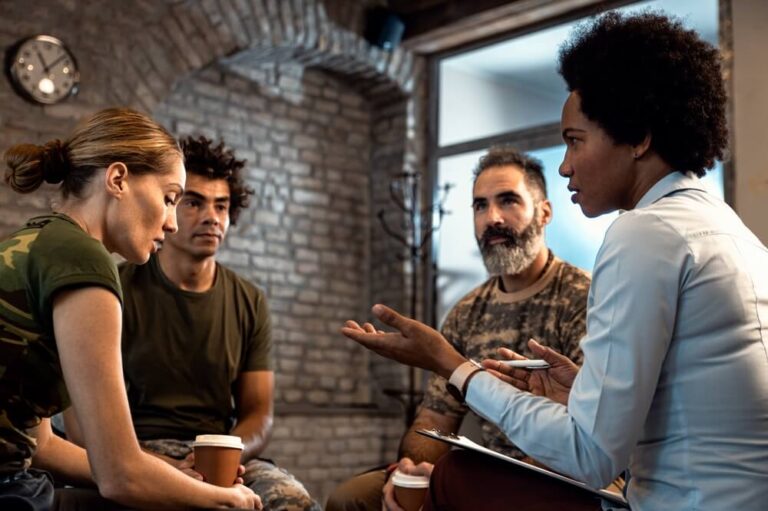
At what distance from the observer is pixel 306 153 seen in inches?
255

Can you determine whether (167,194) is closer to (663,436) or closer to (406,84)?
(663,436)

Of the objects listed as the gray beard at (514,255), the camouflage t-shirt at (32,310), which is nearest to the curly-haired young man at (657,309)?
the camouflage t-shirt at (32,310)

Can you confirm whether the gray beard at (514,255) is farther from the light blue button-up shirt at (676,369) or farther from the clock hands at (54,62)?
the clock hands at (54,62)

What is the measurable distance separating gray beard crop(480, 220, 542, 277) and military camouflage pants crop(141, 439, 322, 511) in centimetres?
92

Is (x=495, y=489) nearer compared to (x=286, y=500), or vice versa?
(x=495, y=489)

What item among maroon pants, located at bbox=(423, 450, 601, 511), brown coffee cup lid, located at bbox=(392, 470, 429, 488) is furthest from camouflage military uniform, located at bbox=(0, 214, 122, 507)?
brown coffee cup lid, located at bbox=(392, 470, 429, 488)

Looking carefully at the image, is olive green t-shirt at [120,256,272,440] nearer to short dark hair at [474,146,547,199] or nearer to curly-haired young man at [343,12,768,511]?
short dark hair at [474,146,547,199]

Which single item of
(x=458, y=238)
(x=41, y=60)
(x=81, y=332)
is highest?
(x=41, y=60)

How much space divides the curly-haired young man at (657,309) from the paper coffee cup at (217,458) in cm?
56

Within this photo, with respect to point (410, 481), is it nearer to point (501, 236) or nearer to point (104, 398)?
point (104, 398)

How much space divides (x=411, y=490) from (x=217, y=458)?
479 mm

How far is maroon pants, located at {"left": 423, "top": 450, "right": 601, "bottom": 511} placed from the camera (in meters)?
1.79

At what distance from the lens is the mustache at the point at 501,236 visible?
3145 mm

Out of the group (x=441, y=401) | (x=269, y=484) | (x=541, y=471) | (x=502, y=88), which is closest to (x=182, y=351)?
(x=269, y=484)
